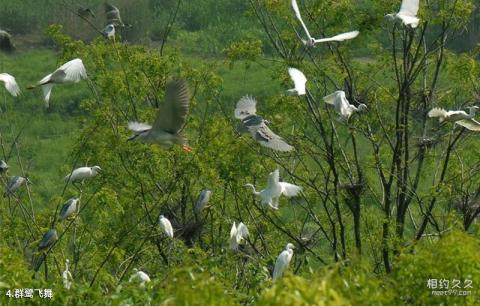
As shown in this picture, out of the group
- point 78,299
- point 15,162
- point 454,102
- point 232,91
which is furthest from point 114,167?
point 232,91

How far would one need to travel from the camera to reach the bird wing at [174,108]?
965 centimetres

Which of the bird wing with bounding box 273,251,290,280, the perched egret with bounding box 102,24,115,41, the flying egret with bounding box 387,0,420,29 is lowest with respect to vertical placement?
the perched egret with bounding box 102,24,115,41

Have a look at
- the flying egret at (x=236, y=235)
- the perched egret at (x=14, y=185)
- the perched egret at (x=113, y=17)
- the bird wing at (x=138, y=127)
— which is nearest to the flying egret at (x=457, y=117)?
the flying egret at (x=236, y=235)

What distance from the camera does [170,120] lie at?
1001 centimetres

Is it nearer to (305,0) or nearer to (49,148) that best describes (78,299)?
(305,0)

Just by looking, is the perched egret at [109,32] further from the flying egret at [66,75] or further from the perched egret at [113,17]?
the flying egret at [66,75]

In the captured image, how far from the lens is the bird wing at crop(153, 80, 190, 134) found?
965cm

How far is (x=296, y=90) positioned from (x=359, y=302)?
4757 mm

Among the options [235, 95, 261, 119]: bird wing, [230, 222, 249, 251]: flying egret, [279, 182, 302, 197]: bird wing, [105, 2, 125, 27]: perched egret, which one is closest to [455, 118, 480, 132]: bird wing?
[279, 182, 302, 197]: bird wing

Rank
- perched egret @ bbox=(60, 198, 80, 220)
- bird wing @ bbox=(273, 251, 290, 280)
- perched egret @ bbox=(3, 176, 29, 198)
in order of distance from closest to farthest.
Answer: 1. bird wing @ bbox=(273, 251, 290, 280)
2. perched egret @ bbox=(60, 198, 80, 220)
3. perched egret @ bbox=(3, 176, 29, 198)

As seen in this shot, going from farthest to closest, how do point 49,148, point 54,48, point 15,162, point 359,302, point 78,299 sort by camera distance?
point 54,48
point 49,148
point 15,162
point 78,299
point 359,302

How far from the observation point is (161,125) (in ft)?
33.1

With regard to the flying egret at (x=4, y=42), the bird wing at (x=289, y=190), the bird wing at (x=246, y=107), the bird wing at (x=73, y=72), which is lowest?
the flying egret at (x=4, y=42)

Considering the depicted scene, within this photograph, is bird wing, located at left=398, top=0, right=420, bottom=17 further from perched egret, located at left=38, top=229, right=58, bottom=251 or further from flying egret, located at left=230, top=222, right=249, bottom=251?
perched egret, located at left=38, top=229, right=58, bottom=251
